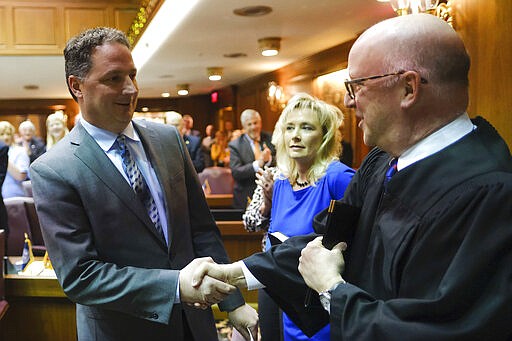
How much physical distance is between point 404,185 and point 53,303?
7.65ft

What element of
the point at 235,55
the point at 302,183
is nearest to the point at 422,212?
the point at 302,183

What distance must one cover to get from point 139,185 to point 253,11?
13.8ft

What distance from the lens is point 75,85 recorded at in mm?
1623

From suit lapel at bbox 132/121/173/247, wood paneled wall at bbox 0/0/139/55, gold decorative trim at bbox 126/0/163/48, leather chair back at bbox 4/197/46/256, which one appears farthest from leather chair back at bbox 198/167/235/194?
suit lapel at bbox 132/121/173/247

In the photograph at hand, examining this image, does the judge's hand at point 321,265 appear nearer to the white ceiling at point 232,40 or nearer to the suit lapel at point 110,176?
the suit lapel at point 110,176

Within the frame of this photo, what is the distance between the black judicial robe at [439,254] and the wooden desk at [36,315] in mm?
2092

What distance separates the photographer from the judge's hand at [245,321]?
5.51ft

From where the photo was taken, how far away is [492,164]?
968 mm

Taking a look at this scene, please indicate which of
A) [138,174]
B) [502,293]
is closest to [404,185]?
[502,293]

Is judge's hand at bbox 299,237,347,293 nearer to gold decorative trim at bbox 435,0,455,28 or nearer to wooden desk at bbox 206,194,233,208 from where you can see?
gold decorative trim at bbox 435,0,455,28

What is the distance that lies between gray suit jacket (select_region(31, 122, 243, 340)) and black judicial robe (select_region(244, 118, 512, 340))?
665mm

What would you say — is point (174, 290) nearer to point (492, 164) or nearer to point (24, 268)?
point (492, 164)

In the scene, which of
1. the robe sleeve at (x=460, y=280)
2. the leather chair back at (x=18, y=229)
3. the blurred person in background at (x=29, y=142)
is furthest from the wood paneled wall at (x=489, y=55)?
the blurred person in background at (x=29, y=142)

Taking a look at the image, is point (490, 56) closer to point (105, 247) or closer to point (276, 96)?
point (105, 247)
